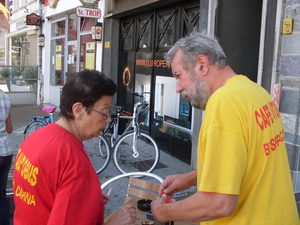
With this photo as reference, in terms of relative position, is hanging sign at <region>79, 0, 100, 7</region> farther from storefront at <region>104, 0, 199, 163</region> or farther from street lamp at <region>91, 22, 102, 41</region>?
storefront at <region>104, 0, 199, 163</region>

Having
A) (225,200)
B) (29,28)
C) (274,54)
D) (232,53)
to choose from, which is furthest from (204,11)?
(29,28)

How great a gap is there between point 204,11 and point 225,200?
4.26 metres

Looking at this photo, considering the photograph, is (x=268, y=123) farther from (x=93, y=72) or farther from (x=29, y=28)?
(x=29, y=28)

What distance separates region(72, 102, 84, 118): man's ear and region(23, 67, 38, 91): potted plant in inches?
538

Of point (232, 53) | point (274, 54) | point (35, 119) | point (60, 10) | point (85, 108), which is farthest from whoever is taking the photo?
point (60, 10)

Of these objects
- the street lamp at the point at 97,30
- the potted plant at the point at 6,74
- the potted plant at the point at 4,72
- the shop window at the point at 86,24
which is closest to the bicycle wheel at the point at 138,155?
the street lamp at the point at 97,30

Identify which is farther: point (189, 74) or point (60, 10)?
point (60, 10)

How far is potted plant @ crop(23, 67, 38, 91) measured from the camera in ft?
47.3

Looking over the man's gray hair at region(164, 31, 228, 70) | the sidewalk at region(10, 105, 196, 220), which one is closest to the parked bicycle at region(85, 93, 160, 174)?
the sidewalk at region(10, 105, 196, 220)

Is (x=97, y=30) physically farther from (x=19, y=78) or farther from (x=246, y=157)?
(x=246, y=157)

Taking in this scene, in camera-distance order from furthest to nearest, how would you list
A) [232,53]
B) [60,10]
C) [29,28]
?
[29,28] < [60,10] < [232,53]

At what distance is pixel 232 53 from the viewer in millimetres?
4910

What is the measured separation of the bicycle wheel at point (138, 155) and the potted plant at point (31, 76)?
9.89 meters

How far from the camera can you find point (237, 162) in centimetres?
141
